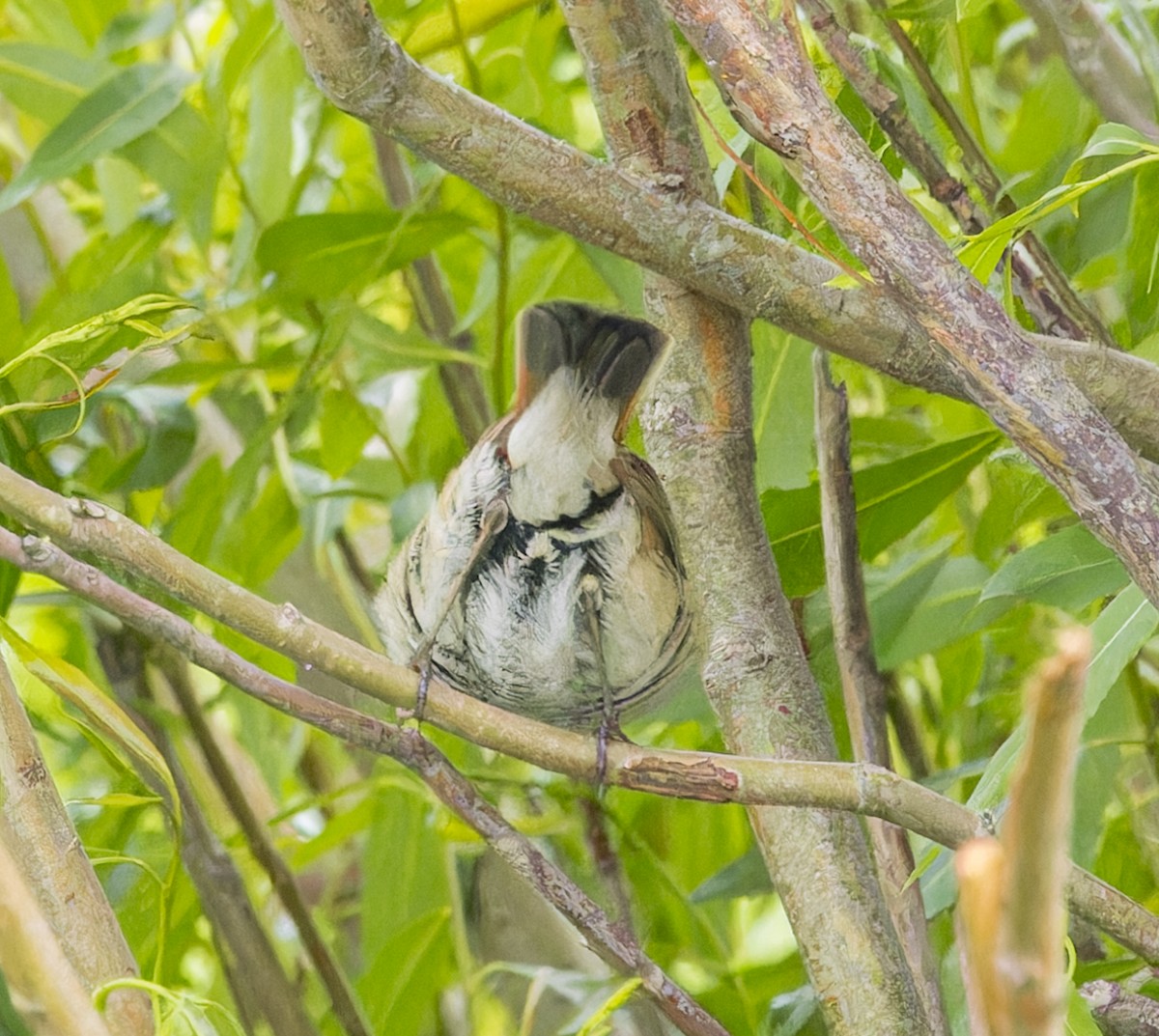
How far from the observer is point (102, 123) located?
1.41 meters

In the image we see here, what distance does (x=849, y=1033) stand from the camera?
0.88 m

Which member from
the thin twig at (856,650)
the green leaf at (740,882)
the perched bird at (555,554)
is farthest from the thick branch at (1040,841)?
the green leaf at (740,882)

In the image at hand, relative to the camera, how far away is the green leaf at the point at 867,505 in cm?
123

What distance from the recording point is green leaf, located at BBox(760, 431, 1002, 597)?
1231 millimetres

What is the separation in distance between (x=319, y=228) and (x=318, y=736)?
108 centimetres

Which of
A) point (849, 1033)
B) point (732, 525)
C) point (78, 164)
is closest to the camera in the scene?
point (849, 1033)

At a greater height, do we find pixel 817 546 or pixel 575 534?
pixel 575 534

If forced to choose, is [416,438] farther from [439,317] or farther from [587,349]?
[587,349]

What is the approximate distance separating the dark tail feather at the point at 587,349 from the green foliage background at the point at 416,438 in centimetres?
16

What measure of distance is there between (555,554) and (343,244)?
1.52ft

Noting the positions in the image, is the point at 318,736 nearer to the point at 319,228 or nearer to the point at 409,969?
the point at 409,969

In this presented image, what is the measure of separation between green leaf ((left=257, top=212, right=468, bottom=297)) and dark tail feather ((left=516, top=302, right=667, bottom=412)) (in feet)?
1.03

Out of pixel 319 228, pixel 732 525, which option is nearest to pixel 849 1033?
pixel 732 525

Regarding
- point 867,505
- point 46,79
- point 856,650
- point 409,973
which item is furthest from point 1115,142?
point 46,79
